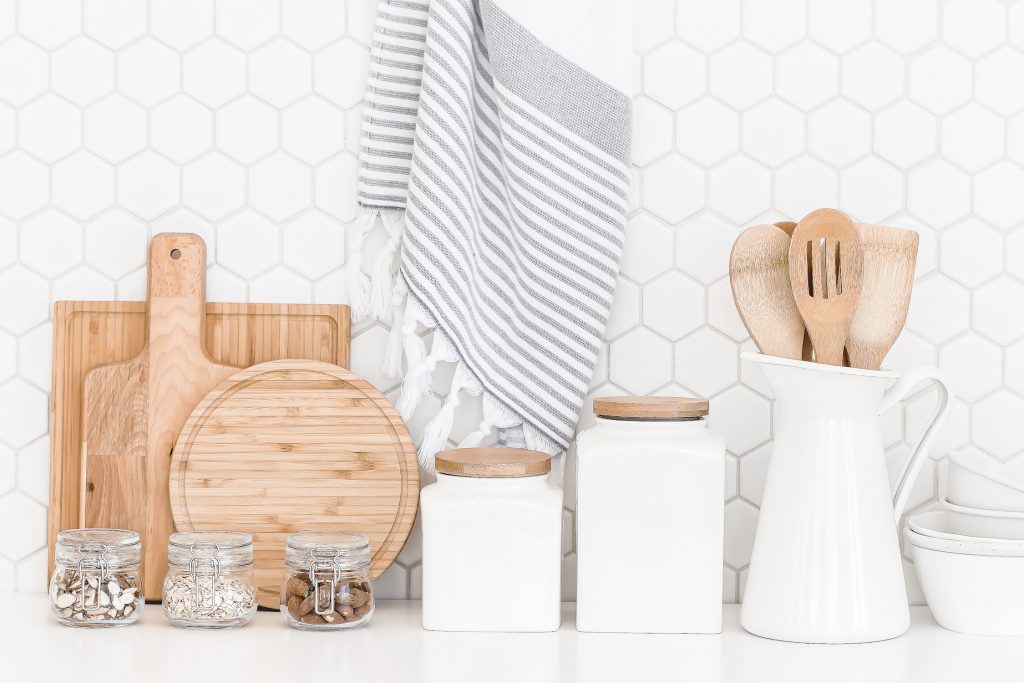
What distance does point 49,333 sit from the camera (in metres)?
1.13

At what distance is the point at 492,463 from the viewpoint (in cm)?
96

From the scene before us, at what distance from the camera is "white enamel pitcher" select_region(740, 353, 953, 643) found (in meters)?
0.92

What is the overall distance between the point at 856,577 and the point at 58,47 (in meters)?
1.02

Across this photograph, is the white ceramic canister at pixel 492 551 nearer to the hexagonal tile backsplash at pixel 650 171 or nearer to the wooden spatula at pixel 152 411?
the hexagonal tile backsplash at pixel 650 171

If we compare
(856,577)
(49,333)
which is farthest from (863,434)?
(49,333)

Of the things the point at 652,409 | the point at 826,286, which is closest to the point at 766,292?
the point at 826,286

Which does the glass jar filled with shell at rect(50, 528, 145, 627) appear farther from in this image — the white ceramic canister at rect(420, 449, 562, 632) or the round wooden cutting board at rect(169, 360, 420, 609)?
the white ceramic canister at rect(420, 449, 562, 632)

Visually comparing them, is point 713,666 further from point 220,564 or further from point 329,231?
point 329,231

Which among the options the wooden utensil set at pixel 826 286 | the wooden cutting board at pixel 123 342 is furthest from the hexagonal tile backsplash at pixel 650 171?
the wooden utensil set at pixel 826 286

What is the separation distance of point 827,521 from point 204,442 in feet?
2.09

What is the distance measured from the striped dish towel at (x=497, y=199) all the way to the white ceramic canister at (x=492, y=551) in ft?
0.39

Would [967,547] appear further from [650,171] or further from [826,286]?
[650,171]

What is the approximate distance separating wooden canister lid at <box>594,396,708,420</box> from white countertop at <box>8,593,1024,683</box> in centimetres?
21

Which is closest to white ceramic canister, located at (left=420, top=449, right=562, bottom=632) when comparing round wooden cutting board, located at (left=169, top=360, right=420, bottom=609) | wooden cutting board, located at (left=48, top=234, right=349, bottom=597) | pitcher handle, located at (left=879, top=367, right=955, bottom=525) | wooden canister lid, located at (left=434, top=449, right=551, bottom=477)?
wooden canister lid, located at (left=434, top=449, right=551, bottom=477)
